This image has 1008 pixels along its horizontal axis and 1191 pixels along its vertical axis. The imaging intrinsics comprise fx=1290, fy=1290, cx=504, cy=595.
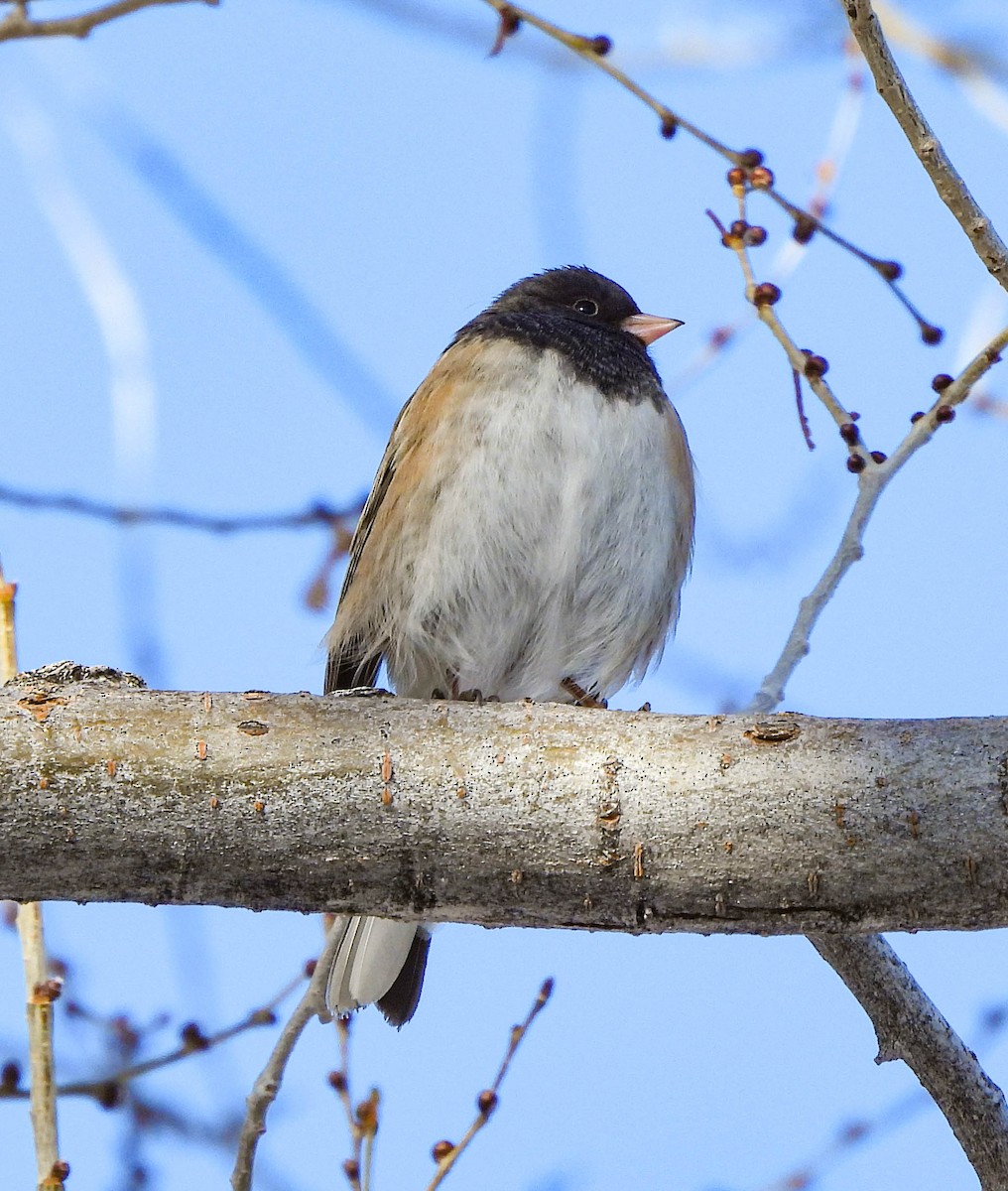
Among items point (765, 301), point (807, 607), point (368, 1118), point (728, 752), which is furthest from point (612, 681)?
point (728, 752)

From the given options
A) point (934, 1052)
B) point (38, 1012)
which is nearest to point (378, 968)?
point (38, 1012)

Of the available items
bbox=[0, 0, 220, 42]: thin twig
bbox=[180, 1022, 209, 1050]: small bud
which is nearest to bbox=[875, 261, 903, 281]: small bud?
bbox=[0, 0, 220, 42]: thin twig

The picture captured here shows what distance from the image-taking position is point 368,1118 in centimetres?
184

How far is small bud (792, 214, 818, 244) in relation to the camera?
1.87 metres

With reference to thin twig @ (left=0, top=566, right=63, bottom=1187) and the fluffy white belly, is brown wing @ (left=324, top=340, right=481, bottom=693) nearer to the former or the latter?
A: the fluffy white belly

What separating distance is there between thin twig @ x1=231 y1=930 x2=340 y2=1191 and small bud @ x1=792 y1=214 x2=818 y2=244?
1.33 m

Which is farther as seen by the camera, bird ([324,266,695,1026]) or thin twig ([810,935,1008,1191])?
bird ([324,266,695,1026])

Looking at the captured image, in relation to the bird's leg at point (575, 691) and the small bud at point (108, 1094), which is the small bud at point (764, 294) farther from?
the small bud at point (108, 1094)

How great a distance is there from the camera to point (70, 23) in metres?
1.86

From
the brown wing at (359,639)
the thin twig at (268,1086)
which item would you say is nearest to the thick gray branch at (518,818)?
the thin twig at (268,1086)

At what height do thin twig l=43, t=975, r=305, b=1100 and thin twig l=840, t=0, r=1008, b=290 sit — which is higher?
thin twig l=840, t=0, r=1008, b=290

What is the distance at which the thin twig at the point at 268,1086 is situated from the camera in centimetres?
171

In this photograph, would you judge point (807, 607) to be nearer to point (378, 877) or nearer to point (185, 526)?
point (378, 877)

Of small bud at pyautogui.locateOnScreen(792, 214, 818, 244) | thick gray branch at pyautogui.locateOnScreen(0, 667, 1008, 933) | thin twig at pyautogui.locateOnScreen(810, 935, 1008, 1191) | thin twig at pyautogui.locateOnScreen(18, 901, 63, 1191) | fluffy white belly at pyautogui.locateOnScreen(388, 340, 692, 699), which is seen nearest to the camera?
thick gray branch at pyautogui.locateOnScreen(0, 667, 1008, 933)
